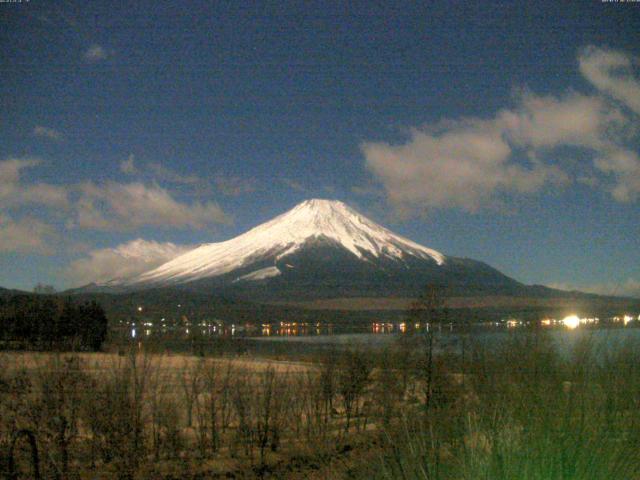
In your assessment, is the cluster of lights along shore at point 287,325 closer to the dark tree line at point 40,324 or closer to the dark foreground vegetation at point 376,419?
the dark foreground vegetation at point 376,419

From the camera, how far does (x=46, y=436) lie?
982cm

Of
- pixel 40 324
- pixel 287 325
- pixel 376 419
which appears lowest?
pixel 287 325

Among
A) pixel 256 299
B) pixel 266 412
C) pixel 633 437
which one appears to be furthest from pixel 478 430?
pixel 256 299

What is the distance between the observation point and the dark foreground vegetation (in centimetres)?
389

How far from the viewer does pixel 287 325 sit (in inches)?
5148

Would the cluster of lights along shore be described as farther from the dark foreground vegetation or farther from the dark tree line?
the dark tree line

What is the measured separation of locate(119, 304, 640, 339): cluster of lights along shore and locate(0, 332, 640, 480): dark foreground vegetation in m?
0.65

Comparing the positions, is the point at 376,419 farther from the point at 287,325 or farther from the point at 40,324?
the point at 287,325

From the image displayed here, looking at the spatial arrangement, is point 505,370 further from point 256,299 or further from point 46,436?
point 256,299

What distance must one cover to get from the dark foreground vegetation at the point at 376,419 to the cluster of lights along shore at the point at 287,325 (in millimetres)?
647

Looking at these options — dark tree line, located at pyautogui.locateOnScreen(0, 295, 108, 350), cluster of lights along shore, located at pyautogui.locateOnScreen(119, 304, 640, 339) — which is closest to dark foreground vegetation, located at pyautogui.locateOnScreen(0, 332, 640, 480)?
cluster of lights along shore, located at pyautogui.locateOnScreen(119, 304, 640, 339)

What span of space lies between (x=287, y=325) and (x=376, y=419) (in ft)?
401

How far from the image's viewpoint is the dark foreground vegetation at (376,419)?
389 cm

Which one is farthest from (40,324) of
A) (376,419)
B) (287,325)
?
(287,325)
